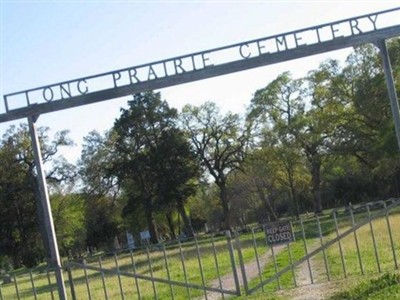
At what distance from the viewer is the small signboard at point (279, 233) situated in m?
10.6

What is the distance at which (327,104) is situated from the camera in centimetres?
4791

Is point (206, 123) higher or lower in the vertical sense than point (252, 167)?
higher

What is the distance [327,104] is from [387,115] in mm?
7886

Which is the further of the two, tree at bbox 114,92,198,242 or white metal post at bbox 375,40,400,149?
tree at bbox 114,92,198,242

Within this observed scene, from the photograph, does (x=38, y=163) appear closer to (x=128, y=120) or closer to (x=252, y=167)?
(x=128, y=120)

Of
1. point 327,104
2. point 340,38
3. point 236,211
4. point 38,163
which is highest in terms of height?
point 327,104

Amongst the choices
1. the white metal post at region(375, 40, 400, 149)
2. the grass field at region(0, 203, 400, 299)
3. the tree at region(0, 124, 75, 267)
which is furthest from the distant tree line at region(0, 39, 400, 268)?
the white metal post at region(375, 40, 400, 149)

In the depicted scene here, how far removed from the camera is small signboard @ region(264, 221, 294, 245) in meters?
10.6

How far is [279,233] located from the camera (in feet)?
35.0

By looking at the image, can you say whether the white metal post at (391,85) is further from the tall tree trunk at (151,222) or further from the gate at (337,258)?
the tall tree trunk at (151,222)

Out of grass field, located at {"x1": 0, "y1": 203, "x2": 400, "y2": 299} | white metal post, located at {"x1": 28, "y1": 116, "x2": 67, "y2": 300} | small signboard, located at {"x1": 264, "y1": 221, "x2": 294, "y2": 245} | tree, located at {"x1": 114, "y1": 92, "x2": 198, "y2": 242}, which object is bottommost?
grass field, located at {"x1": 0, "y1": 203, "x2": 400, "y2": 299}

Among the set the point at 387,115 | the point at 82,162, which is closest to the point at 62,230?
the point at 82,162

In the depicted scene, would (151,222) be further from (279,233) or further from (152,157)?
(279,233)

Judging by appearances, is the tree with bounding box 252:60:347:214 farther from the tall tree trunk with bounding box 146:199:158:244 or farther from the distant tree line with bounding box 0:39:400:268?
the tall tree trunk with bounding box 146:199:158:244
